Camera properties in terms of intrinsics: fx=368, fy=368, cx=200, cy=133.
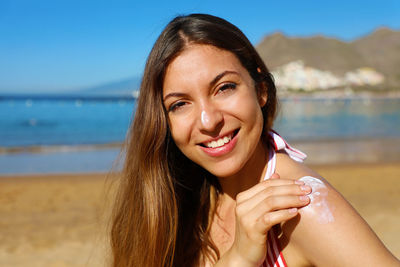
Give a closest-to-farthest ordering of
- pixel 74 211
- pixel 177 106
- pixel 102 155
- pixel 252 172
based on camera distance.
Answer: pixel 177 106, pixel 252 172, pixel 74 211, pixel 102 155

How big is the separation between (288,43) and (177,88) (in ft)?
418

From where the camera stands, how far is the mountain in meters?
120

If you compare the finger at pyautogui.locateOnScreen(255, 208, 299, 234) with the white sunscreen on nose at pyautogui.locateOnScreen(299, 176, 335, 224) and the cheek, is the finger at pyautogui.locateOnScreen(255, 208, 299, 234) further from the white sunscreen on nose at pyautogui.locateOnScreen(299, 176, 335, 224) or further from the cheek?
the cheek

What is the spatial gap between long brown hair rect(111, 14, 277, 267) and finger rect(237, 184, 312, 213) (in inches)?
29.1

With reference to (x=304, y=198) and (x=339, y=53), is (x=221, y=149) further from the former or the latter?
(x=339, y=53)

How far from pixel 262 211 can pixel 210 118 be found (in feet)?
1.76

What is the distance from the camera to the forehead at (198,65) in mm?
1808

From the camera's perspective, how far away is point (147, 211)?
2.12m

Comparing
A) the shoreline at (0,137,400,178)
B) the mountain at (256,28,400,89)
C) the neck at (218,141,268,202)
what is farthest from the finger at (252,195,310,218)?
the mountain at (256,28,400,89)

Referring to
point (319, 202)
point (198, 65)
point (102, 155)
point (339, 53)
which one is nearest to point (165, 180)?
point (198, 65)

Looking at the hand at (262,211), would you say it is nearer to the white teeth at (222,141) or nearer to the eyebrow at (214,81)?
the white teeth at (222,141)

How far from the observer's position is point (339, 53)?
132500 millimetres

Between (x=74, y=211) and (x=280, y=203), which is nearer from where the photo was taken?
(x=280, y=203)

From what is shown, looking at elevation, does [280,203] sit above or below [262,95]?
below
